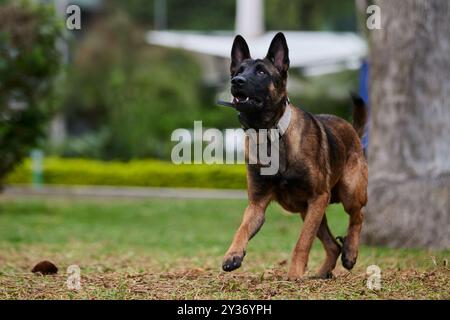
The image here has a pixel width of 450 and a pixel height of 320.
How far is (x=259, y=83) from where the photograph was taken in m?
6.80

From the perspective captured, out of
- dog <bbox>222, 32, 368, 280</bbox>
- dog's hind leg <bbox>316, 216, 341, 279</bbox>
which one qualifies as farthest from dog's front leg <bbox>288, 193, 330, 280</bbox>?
dog's hind leg <bbox>316, 216, 341, 279</bbox>

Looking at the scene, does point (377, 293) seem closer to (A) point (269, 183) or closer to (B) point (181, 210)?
(A) point (269, 183)

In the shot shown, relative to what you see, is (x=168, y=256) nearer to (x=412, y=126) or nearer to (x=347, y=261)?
(x=412, y=126)

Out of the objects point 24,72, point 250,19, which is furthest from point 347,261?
point 250,19

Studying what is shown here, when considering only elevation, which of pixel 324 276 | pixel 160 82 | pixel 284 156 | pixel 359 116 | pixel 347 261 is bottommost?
pixel 324 276

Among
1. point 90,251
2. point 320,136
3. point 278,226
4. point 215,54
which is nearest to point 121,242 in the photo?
point 90,251

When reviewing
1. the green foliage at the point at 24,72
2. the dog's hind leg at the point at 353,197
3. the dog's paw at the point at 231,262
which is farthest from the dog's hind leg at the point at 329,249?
the green foliage at the point at 24,72

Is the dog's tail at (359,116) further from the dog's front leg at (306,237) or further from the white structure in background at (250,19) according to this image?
the white structure in background at (250,19)

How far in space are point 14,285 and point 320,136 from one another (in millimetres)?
2555

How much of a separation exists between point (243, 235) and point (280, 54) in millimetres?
1350

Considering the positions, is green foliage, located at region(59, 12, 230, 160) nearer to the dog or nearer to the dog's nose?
the dog

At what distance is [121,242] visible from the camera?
46.0 feet

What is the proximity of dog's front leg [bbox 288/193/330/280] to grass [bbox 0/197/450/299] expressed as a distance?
178 mm

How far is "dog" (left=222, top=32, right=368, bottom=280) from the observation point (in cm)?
684
